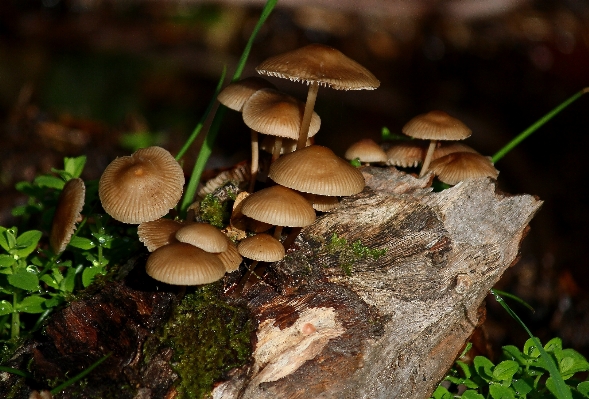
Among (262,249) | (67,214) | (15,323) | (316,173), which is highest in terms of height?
(316,173)

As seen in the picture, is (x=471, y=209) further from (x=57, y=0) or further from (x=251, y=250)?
(x=57, y=0)

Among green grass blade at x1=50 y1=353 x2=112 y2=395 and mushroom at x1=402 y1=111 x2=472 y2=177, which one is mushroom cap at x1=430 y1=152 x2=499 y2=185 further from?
green grass blade at x1=50 y1=353 x2=112 y2=395

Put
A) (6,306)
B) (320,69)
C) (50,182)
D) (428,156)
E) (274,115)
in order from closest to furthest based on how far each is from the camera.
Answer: (320,69)
(274,115)
(6,306)
(50,182)
(428,156)

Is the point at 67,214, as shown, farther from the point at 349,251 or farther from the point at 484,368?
the point at 484,368

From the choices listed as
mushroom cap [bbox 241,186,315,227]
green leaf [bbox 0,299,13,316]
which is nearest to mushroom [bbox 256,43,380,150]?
mushroom cap [bbox 241,186,315,227]

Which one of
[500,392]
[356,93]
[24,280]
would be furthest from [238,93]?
[356,93]

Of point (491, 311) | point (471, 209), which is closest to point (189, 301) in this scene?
point (471, 209)

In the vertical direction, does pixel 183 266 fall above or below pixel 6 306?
above
